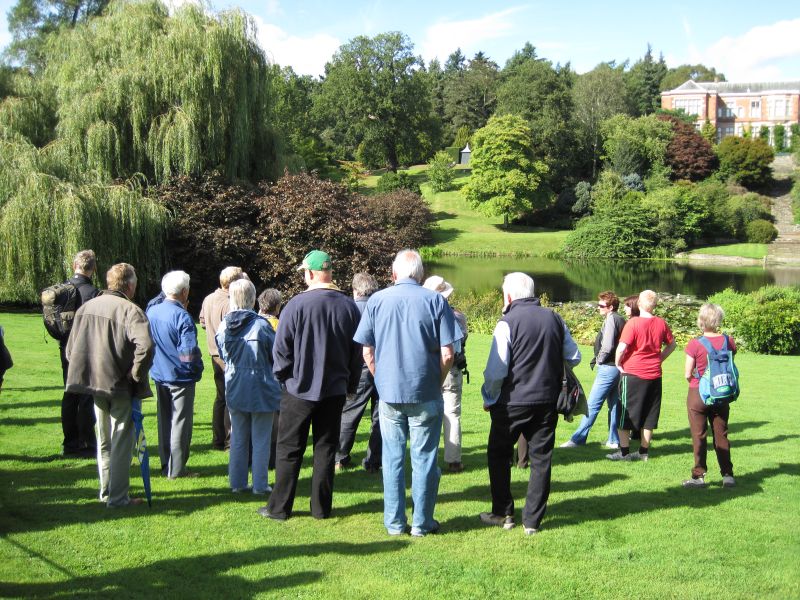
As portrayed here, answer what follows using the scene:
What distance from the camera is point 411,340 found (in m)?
4.99

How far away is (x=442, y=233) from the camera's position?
6194 cm

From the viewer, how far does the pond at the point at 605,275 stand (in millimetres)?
37562

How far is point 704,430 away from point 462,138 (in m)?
86.6

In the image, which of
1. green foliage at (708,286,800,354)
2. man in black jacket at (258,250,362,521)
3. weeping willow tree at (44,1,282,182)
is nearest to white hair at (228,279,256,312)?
man in black jacket at (258,250,362,521)

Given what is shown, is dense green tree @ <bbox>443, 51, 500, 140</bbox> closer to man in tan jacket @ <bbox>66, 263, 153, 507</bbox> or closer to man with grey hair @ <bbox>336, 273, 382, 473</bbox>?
man with grey hair @ <bbox>336, 273, 382, 473</bbox>

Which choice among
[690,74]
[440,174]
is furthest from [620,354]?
[690,74]

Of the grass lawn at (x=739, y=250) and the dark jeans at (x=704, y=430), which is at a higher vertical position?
the dark jeans at (x=704, y=430)

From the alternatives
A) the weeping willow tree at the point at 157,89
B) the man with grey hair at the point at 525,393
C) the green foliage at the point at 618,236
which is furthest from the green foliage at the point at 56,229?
the green foliage at the point at 618,236

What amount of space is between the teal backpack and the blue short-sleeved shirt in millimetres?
2709

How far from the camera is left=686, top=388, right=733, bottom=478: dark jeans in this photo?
6477 mm

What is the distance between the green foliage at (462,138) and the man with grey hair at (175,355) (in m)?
85.5

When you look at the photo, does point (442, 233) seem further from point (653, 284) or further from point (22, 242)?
point (22, 242)

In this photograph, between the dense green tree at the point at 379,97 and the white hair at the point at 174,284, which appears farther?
the dense green tree at the point at 379,97

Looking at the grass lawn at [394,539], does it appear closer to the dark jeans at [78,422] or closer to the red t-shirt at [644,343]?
the dark jeans at [78,422]
